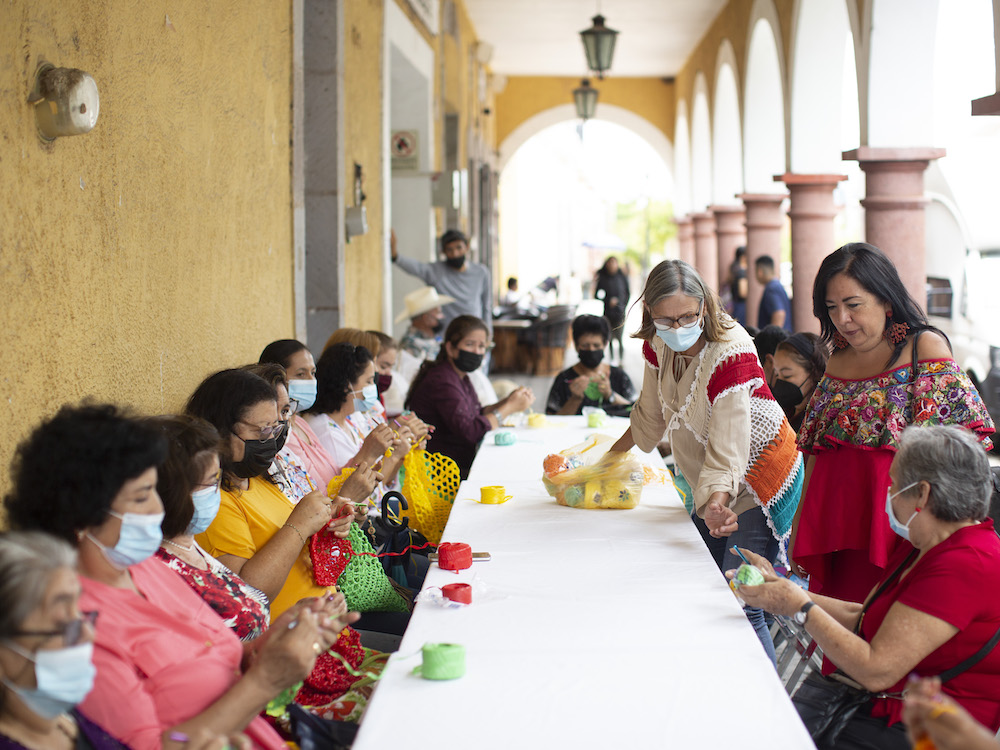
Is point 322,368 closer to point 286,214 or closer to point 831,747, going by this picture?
point 286,214

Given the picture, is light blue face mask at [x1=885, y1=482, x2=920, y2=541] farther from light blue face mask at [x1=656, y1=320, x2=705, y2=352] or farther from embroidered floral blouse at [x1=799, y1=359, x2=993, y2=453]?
light blue face mask at [x1=656, y1=320, x2=705, y2=352]

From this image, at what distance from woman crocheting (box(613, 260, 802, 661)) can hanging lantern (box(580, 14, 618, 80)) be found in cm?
648

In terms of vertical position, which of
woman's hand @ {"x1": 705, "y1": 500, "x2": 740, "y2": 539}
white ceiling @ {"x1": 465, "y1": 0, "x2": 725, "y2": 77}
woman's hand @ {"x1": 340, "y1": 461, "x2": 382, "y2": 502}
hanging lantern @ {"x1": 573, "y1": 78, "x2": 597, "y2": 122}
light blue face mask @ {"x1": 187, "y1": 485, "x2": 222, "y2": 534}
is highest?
white ceiling @ {"x1": 465, "y1": 0, "x2": 725, "y2": 77}

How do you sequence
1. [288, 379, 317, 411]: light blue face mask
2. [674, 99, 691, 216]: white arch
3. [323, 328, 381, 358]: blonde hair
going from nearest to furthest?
[288, 379, 317, 411]: light blue face mask, [323, 328, 381, 358]: blonde hair, [674, 99, 691, 216]: white arch

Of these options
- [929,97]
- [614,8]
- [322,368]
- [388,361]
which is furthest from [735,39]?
[322,368]

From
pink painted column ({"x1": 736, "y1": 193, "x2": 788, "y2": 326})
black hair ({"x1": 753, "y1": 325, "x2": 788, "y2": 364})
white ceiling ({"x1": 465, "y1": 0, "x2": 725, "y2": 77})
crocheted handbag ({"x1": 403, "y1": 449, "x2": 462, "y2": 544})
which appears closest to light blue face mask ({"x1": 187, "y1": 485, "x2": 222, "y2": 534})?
crocheted handbag ({"x1": 403, "y1": 449, "x2": 462, "y2": 544})

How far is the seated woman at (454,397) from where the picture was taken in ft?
15.0

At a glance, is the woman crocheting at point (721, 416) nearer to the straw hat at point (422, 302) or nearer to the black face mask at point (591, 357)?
the black face mask at point (591, 357)

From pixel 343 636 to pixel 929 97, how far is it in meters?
5.62

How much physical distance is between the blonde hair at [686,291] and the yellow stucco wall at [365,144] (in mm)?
2856

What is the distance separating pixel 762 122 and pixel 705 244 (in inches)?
210

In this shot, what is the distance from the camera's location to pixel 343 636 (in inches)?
99.0

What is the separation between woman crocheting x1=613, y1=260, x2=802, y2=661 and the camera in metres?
2.80

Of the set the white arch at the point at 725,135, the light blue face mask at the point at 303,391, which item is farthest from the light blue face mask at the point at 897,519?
the white arch at the point at 725,135
